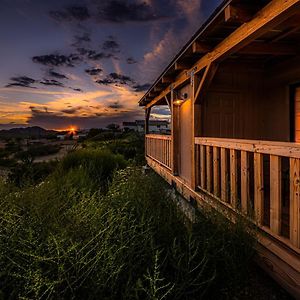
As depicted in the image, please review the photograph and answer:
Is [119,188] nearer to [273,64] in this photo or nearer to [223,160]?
[223,160]

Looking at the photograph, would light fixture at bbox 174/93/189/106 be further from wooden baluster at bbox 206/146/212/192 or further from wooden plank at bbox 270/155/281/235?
wooden plank at bbox 270/155/281/235

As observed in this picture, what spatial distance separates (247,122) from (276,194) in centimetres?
363

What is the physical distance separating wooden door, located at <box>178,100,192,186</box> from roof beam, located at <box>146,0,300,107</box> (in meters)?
1.83

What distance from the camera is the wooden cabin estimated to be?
2.49 meters

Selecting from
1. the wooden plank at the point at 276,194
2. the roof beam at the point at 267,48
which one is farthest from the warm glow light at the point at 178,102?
the wooden plank at the point at 276,194

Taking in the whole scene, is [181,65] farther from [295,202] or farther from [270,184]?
[295,202]

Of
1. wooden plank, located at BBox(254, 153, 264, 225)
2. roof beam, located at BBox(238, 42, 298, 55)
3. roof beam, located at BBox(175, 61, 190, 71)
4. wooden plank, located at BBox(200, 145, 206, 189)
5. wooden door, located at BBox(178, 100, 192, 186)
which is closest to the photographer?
wooden plank, located at BBox(254, 153, 264, 225)

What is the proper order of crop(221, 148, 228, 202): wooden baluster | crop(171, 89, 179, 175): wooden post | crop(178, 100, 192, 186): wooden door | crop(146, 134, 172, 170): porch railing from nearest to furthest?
crop(221, 148, 228, 202): wooden baluster < crop(178, 100, 192, 186): wooden door < crop(171, 89, 179, 175): wooden post < crop(146, 134, 172, 170): porch railing

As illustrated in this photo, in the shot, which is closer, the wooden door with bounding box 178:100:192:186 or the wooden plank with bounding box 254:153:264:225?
the wooden plank with bounding box 254:153:264:225

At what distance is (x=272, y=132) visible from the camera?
5562 millimetres

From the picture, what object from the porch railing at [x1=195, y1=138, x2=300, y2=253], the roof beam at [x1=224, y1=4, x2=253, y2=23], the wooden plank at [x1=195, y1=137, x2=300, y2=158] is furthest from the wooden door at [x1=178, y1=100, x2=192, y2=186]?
the roof beam at [x1=224, y1=4, x2=253, y2=23]

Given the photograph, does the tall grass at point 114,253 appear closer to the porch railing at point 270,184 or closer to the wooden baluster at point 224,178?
the porch railing at point 270,184

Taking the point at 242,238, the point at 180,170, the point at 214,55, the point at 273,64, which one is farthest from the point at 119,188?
the point at 273,64

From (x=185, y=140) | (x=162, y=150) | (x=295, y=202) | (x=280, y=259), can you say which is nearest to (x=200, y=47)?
(x=185, y=140)
